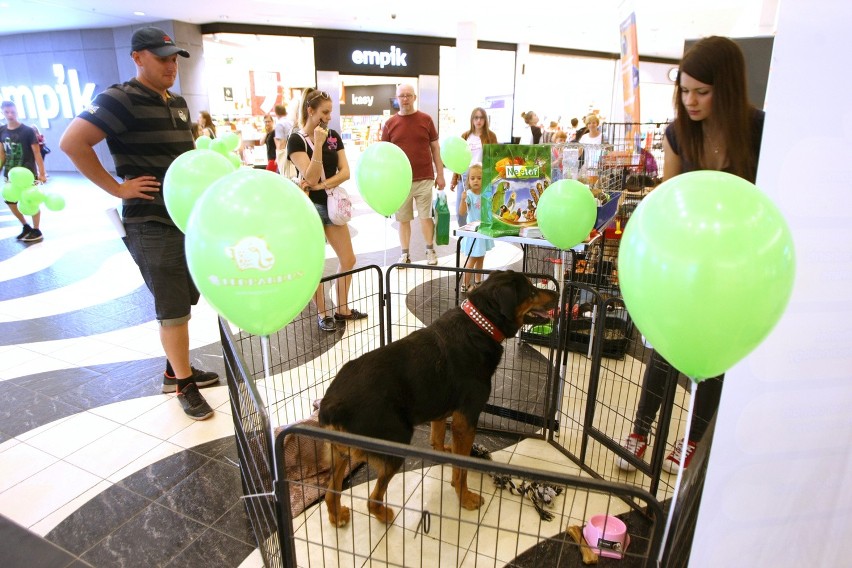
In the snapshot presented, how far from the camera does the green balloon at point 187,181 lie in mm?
2055

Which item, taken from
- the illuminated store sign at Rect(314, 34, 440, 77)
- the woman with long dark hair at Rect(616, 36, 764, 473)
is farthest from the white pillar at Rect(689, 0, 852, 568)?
the illuminated store sign at Rect(314, 34, 440, 77)

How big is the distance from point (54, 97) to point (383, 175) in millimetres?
15774

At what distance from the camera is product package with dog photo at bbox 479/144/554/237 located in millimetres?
3049

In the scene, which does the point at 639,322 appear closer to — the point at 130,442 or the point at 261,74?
the point at 130,442

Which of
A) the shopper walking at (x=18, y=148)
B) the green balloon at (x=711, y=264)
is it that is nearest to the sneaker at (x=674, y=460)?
the green balloon at (x=711, y=264)

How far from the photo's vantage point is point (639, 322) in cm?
113

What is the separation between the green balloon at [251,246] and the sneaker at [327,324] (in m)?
2.42

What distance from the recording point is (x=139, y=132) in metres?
2.45

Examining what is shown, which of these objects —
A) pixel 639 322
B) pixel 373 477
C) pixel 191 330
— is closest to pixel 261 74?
pixel 191 330

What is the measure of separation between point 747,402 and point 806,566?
631 mm

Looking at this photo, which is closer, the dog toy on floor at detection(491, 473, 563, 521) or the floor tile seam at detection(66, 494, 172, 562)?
the floor tile seam at detection(66, 494, 172, 562)

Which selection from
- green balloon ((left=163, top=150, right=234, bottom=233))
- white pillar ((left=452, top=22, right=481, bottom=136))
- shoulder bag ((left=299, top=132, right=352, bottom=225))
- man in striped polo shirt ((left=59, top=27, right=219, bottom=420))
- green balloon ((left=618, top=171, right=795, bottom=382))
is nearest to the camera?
green balloon ((left=618, top=171, right=795, bottom=382))

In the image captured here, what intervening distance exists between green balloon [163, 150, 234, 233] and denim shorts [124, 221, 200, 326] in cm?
51

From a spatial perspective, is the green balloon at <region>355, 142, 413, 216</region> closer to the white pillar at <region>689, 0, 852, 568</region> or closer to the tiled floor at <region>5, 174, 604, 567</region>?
the tiled floor at <region>5, 174, 604, 567</region>
